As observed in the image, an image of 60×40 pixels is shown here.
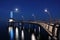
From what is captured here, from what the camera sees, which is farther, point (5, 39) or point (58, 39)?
point (5, 39)

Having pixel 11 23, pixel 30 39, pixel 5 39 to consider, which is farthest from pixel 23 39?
pixel 11 23

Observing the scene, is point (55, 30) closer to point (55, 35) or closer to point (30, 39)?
point (55, 35)

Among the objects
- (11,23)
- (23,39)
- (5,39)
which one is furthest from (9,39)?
Result: (11,23)

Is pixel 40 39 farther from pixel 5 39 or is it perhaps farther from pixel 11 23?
pixel 11 23

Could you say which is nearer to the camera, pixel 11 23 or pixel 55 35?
pixel 55 35

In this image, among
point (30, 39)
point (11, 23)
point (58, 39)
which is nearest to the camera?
point (58, 39)

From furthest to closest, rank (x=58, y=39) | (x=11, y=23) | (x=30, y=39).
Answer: (x=11, y=23) < (x=30, y=39) < (x=58, y=39)

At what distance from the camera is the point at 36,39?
9000 mm

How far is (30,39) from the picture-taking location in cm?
→ 889

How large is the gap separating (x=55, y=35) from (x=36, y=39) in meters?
0.90

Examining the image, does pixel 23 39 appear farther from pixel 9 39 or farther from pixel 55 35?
pixel 55 35

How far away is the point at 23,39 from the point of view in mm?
8938

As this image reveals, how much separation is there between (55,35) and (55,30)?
0.33 meters

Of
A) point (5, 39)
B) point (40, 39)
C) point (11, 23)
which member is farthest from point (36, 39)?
point (11, 23)
